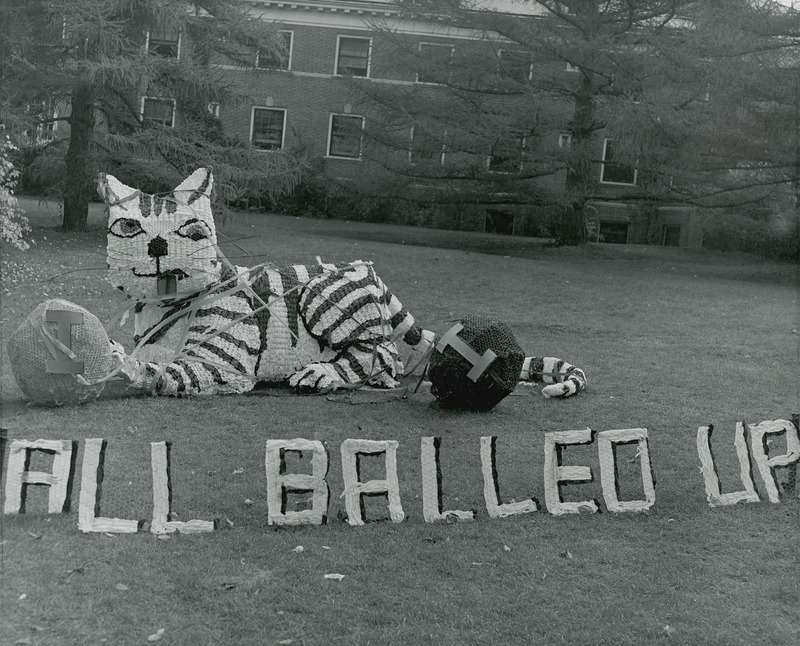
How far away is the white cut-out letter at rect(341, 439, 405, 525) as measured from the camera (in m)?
3.96

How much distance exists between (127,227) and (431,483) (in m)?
2.76

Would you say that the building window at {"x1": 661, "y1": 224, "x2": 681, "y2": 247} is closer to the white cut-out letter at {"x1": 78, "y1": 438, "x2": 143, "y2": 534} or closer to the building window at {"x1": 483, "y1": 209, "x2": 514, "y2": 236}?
the building window at {"x1": 483, "y1": 209, "x2": 514, "y2": 236}

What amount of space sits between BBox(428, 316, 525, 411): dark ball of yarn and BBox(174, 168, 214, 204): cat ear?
180cm

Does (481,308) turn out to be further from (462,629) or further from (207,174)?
(462,629)

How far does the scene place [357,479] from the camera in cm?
400

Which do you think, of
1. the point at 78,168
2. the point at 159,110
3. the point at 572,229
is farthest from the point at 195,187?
the point at 159,110

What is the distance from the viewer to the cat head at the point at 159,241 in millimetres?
5773

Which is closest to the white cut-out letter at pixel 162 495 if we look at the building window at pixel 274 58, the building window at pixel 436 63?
the building window at pixel 274 58

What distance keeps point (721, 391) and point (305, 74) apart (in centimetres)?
2511

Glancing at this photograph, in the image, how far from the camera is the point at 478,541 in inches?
155

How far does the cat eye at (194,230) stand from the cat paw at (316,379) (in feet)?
3.83

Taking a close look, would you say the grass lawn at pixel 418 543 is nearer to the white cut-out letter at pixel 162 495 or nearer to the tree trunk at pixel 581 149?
the white cut-out letter at pixel 162 495

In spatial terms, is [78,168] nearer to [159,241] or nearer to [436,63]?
[436,63]

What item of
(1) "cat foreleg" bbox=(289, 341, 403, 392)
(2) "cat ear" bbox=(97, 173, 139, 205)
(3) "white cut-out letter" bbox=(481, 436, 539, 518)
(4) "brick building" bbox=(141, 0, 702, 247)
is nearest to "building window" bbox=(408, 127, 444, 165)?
(4) "brick building" bbox=(141, 0, 702, 247)
